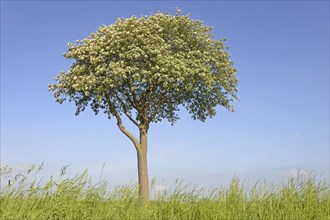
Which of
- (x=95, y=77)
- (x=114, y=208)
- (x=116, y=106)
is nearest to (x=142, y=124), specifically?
(x=116, y=106)

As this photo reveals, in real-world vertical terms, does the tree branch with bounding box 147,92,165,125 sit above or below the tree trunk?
above

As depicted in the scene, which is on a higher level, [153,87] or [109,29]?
[109,29]

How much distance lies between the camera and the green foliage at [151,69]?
95.3ft

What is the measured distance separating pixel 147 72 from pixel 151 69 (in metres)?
0.91

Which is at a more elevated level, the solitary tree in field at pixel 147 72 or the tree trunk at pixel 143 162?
the solitary tree in field at pixel 147 72

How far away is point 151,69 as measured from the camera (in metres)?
29.0

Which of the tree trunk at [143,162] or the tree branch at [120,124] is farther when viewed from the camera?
the tree branch at [120,124]

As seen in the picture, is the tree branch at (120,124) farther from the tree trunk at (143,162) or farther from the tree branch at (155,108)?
the tree branch at (155,108)

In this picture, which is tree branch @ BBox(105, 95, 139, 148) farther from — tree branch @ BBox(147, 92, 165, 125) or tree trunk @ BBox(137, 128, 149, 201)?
tree branch @ BBox(147, 92, 165, 125)

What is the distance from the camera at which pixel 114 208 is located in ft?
43.2

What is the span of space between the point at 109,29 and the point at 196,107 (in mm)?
9282

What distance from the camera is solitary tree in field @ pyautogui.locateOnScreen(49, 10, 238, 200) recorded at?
29.1 meters

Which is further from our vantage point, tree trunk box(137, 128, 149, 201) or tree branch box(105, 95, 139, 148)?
tree branch box(105, 95, 139, 148)

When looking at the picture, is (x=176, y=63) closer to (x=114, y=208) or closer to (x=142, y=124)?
(x=142, y=124)
